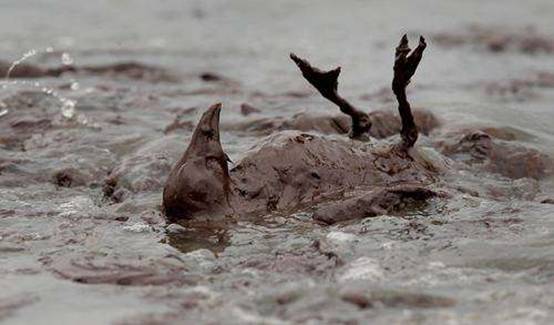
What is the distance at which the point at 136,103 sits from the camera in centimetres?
777

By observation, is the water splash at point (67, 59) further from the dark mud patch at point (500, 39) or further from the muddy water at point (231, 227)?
the dark mud patch at point (500, 39)

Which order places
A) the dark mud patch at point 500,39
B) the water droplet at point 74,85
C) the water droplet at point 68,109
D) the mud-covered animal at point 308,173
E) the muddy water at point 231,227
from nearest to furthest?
the muddy water at point 231,227 < the mud-covered animal at point 308,173 < the water droplet at point 68,109 < the water droplet at point 74,85 < the dark mud patch at point 500,39

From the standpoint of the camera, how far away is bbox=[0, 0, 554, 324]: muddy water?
3330 mm

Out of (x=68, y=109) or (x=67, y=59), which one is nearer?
(x=68, y=109)

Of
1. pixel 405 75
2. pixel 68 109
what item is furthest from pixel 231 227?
pixel 68 109

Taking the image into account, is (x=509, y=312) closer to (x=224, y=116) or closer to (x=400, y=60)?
(x=400, y=60)

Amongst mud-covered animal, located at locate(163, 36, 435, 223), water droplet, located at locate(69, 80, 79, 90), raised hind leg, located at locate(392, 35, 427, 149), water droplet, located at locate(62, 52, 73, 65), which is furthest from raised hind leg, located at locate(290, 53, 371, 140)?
water droplet, located at locate(62, 52, 73, 65)

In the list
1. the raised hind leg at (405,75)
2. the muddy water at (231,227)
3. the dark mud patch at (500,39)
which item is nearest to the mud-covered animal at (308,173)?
the raised hind leg at (405,75)

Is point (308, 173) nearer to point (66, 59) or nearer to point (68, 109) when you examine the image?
point (68, 109)

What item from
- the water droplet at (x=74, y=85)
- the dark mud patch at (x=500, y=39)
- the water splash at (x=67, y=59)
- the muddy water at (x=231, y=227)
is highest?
the dark mud patch at (x=500, y=39)

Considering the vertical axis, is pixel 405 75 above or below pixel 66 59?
below

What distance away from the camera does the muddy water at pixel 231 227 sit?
3330 mm

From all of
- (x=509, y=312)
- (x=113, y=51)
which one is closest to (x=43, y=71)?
(x=113, y=51)

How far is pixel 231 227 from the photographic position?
4.39m
